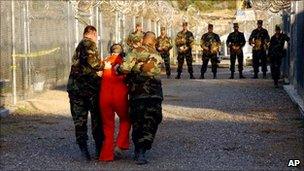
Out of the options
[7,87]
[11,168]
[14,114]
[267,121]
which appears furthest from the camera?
[7,87]

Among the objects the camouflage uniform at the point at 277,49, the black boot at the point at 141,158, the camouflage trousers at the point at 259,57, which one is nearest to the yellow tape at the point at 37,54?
the camouflage uniform at the point at 277,49

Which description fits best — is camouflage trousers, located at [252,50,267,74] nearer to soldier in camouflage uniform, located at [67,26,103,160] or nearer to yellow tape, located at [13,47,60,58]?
yellow tape, located at [13,47,60,58]

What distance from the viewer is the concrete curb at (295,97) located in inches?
568

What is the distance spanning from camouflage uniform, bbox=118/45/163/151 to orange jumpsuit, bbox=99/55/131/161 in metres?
0.10

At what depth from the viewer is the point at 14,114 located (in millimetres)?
15195

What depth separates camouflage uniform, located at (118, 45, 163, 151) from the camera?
9.59 metres

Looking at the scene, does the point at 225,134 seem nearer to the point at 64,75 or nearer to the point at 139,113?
the point at 139,113

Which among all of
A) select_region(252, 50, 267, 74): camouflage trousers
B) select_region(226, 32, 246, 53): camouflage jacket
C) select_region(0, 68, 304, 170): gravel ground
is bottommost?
select_region(0, 68, 304, 170): gravel ground

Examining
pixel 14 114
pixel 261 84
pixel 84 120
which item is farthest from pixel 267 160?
Answer: pixel 261 84

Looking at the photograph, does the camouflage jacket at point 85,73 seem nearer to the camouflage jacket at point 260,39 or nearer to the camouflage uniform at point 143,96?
the camouflage uniform at point 143,96

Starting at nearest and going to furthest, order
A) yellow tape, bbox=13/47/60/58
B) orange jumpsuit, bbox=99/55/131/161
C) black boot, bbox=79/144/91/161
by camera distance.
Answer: orange jumpsuit, bbox=99/55/131/161 → black boot, bbox=79/144/91/161 → yellow tape, bbox=13/47/60/58

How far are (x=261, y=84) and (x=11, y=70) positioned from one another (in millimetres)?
8309

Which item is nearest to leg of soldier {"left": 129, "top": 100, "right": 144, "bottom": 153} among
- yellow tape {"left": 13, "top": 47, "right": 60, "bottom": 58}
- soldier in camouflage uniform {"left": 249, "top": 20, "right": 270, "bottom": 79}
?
yellow tape {"left": 13, "top": 47, "right": 60, "bottom": 58}

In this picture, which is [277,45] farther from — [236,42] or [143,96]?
[143,96]
